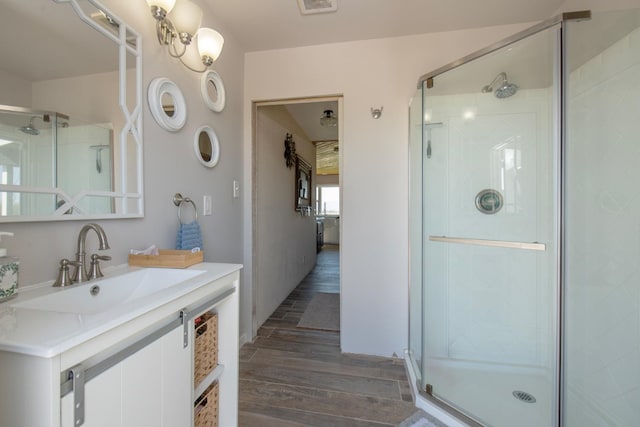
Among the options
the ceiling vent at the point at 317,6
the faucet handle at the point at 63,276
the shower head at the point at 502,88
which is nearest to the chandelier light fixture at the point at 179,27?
the ceiling vent at the point at 317,6

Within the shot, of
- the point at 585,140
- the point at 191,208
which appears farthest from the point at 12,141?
the point at 585,140

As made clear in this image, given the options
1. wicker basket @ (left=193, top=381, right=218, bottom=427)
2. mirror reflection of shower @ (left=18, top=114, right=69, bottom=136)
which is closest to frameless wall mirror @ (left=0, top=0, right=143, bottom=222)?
mirror reflection of shower @ (left=18, top=114, right=69, bottom=136)

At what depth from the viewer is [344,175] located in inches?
84.7

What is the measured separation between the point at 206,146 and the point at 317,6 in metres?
1.15

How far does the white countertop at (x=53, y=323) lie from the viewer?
0.49 meters

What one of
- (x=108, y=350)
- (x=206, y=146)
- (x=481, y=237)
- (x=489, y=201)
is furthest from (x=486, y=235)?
(x=108, y=350)

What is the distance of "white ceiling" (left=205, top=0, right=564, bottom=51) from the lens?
171cm

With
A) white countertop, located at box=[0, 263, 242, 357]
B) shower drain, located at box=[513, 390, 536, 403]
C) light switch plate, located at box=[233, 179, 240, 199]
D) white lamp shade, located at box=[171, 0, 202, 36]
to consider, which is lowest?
shower drain, located at box=[513, 390, 536, 403]

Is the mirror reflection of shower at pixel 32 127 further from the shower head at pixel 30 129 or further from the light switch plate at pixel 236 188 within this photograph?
the light switch plate at pixel 236 188

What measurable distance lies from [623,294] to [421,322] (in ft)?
3.46

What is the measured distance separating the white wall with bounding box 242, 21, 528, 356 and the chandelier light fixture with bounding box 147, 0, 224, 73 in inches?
30.1

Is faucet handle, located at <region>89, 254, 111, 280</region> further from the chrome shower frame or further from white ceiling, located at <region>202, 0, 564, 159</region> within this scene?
the chrome shower frame

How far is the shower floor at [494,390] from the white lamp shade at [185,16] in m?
2.42

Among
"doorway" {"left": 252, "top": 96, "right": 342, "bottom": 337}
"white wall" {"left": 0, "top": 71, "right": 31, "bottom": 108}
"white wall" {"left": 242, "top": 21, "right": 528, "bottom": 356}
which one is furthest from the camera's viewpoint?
"doorway" {"left": 252, "top": 96, "right": 342, "bottom": 337}
